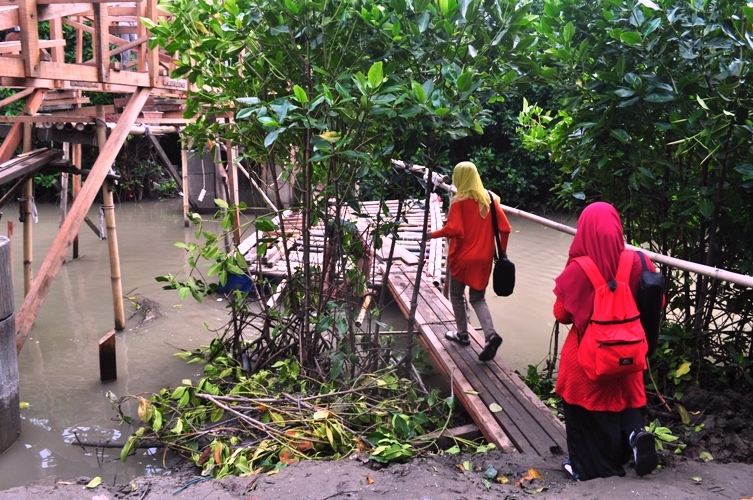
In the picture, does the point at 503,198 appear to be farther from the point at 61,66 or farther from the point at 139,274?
the point at 61,66

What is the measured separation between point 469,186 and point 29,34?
10.5 ft

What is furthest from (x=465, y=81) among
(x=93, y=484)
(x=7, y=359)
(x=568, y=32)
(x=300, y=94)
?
(x=7, y=359)

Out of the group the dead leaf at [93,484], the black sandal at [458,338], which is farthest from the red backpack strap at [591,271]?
the dead leaf at [93,484]

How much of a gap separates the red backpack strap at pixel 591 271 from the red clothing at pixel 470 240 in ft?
5.54

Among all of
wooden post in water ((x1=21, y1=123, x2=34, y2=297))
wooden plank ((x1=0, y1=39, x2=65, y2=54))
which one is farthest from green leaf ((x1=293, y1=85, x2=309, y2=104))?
wooden post in water ((x1=21, y1=123, x2=34, y2=297))

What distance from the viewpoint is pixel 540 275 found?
9.21m

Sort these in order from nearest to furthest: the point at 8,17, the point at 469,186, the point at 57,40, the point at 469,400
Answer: the point at 469,400 → the point at 8,17 → the point at 469,186 → the point at 57,40

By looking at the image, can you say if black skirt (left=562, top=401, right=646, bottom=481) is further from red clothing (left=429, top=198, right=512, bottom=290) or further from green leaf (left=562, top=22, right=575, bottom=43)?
green leaf (left=562, top=22, right=575, bottom=43)

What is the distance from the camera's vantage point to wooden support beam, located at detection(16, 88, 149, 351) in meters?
4.86

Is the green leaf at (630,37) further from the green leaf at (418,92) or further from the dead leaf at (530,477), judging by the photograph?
the dead leaf at (530,477)

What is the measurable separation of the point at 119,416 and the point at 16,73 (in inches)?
99.8

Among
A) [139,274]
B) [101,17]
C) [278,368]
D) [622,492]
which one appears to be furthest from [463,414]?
[139,274]

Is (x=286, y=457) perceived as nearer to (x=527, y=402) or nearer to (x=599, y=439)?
(x=527, y=402)

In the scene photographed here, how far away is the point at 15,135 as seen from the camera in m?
6.51
